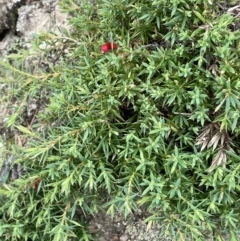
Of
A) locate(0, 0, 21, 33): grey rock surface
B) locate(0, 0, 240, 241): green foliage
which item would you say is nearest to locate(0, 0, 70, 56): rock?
locate(0, 0, 21, 33): grey rock surface

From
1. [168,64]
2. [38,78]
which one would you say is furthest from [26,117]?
[168,64]

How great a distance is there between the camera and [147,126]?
1.71 meters

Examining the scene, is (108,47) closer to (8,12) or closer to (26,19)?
(26,19)

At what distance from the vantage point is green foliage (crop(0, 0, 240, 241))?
1668 mm

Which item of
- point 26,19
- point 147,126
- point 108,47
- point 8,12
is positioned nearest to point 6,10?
point 8,12

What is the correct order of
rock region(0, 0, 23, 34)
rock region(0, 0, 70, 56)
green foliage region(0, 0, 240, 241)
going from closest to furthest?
green foliage region(0, 0, 240, 241), rock region(0, 0, 70, 56), rock region(0, 0, 23, 34)

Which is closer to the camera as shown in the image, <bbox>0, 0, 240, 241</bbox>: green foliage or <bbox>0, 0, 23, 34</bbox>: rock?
<bbox>0, 0, 240, 241</bbox>: green foliage

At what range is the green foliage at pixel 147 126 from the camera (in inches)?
65.7

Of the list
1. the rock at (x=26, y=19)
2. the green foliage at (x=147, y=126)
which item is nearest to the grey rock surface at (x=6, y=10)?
the rock at (x=26, y=19)

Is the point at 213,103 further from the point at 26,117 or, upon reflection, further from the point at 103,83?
the point at 26,117

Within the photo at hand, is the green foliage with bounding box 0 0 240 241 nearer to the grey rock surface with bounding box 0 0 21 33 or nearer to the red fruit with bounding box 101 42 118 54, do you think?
the red fruit with bounding box 101 42 118 54

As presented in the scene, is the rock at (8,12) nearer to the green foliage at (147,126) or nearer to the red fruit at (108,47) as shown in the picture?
the green foliage at (147,126)

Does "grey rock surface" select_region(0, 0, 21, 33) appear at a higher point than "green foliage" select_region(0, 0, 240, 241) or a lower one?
higher

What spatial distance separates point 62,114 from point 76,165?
0.24m
